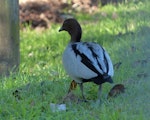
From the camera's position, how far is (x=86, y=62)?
6.16m

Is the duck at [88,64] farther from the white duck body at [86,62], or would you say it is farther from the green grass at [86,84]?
the green grass at [86,84]

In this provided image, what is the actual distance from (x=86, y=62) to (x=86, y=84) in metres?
1.03

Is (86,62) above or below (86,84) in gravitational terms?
above

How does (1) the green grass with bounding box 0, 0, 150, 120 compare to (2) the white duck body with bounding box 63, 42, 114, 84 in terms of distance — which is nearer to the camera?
(1) the green grass with bounding box 0, 0, 150, 120

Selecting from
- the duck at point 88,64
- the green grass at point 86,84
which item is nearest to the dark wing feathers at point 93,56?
the duck at point 88,64

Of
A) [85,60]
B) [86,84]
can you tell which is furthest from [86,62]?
[86,84]

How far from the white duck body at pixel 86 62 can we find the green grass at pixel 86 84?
0.32m

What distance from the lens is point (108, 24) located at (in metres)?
12.1

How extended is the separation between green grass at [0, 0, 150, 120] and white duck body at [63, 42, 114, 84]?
321 mm

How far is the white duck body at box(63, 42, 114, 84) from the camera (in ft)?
19.8

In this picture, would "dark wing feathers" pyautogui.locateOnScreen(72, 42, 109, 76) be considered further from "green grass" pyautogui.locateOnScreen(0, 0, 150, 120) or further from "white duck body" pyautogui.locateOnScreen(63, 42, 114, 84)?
"green grass" pyautogui.locateOnScreen(0, 0, 150, 120)

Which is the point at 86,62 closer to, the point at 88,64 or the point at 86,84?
the point at 88,64

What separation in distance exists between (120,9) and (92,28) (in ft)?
6.42

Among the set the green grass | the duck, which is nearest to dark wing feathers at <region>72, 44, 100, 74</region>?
the duck
